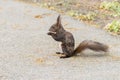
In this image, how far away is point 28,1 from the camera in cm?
1382

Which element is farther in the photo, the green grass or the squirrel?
the green grass

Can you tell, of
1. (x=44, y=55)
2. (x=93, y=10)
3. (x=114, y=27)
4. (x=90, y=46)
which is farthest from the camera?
(x=93, y=10)

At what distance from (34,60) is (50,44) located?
3.81ft

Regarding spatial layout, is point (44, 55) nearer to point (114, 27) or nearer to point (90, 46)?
point (90, 46)

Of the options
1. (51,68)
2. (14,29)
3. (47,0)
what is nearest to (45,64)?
(51,68)

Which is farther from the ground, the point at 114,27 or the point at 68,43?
the point at 68,43

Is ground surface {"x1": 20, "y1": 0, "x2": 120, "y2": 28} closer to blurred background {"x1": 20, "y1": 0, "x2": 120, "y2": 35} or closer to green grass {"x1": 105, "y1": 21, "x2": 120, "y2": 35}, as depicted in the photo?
blurred background {"x1": 20, "y1": 0, "x2": 120, "y2": 35}

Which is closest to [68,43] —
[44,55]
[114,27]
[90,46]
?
[90,46]

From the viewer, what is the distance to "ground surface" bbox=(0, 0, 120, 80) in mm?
7070

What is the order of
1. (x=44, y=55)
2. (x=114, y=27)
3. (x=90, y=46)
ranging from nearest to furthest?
(x=90, y=46) < (x=44, y=55) < (x=114, y=27)

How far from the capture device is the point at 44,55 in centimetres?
812

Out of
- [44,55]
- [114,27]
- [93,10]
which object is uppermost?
[93,10]

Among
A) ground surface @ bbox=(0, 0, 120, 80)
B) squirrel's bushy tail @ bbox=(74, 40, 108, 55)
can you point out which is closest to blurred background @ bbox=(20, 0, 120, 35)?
ground surface @ bbox=(0, 0, 120, 80)

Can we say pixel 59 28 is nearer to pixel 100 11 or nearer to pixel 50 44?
pixel 50 44
